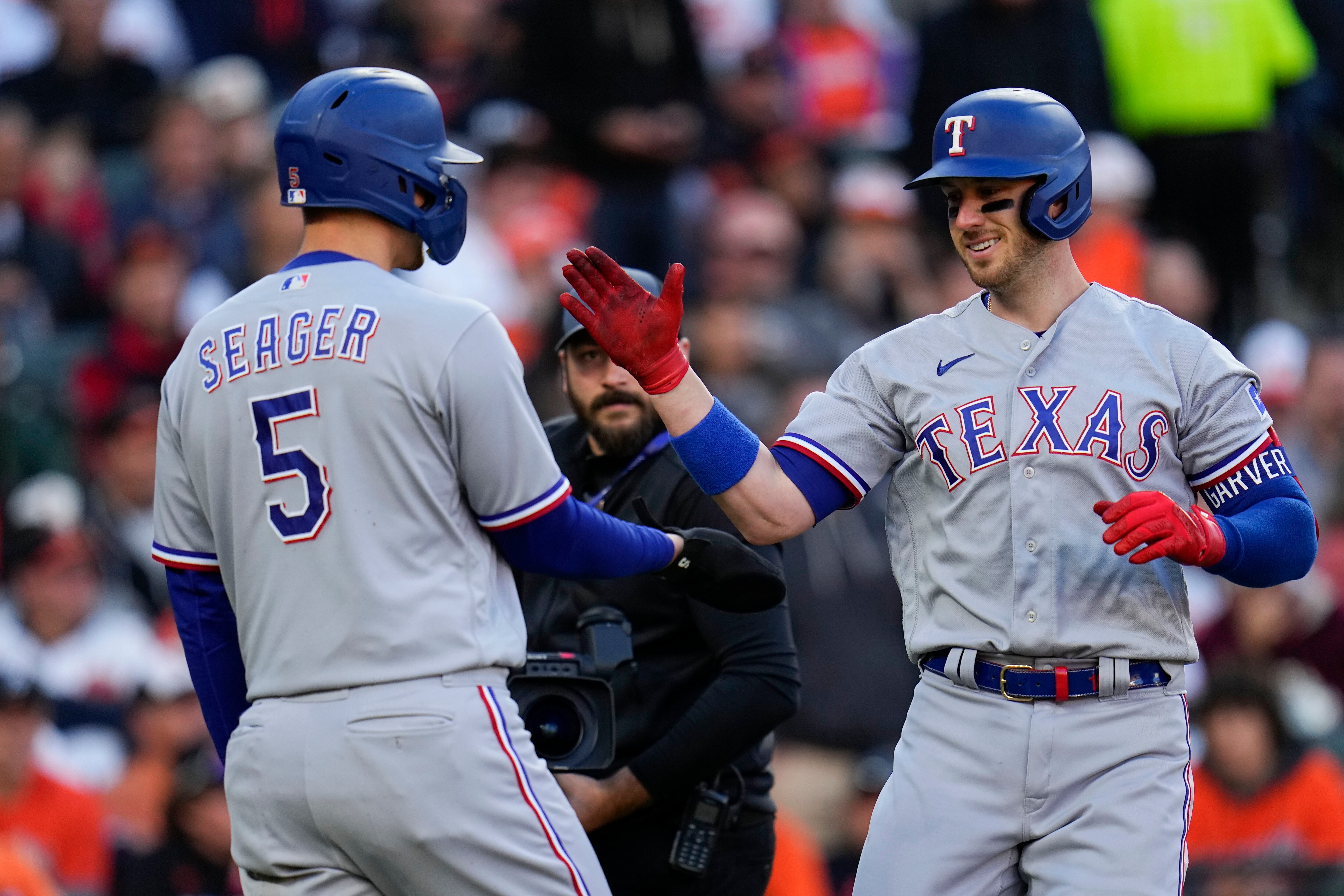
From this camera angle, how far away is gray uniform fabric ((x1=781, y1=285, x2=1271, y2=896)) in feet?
12.1

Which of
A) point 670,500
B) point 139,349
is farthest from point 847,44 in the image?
point 670,500

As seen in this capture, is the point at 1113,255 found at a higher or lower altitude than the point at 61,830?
higher

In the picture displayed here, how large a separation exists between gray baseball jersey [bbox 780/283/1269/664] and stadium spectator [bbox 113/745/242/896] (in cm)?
380

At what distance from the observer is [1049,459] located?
379cm

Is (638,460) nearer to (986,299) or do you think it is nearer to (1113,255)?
(986,299)

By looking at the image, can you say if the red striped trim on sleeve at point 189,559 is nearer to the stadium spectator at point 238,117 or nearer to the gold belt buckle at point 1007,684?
the gold belt buckle at point 1007,684

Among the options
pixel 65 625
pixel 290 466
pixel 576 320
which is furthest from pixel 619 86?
pixel 290 466

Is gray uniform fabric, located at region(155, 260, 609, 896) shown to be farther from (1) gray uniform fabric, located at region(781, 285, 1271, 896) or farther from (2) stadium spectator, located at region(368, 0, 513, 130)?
(2) stadium spectator, located at region(368, 0, 513, 130)

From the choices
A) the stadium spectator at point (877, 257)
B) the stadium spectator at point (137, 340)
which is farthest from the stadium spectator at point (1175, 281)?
the stadium spectator at point (137, 340)

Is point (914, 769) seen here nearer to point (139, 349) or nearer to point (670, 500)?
point (670, 500)

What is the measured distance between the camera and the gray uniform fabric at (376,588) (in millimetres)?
3330

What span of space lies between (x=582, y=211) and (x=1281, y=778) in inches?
175

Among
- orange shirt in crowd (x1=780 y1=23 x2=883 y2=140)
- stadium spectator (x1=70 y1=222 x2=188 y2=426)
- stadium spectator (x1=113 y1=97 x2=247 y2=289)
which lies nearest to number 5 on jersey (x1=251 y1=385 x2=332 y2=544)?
stadium spectator (x1=70 y1=222 x2=188 y2=426)

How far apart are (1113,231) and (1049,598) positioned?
592 cm
